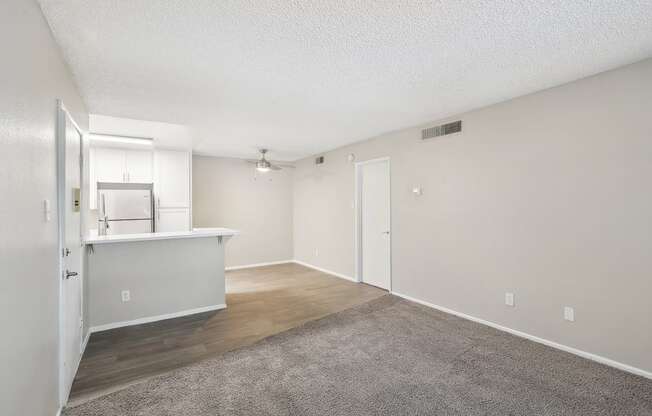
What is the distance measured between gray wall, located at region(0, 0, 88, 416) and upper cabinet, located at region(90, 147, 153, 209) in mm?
3655

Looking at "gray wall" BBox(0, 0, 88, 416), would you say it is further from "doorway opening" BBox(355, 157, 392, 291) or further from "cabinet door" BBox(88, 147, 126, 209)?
"doorway opening" BBox(355, 157, 392, 291)

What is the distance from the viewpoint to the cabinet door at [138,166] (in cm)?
533

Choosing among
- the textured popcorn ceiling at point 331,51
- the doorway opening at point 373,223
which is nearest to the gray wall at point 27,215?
the textured popcorn ceiling at point 331,51

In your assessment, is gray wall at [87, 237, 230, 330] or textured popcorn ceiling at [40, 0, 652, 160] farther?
gray wall at [87, 237, 230, 330]

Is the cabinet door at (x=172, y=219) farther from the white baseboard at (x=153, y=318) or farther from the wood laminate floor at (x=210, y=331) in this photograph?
the white baseboard at (x=153, y=318)

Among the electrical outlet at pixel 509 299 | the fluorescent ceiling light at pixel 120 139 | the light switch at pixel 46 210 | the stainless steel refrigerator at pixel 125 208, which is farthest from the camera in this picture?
the stainless steel refrigerator at pixel 125 208

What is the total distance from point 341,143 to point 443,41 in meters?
3.52

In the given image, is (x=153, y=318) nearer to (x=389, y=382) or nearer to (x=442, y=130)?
(x=389, y=382)

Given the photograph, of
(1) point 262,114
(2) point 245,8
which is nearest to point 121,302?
(1) point 262,114

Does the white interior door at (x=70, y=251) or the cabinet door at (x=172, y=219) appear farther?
the cabinet door at (x=172, y=219)

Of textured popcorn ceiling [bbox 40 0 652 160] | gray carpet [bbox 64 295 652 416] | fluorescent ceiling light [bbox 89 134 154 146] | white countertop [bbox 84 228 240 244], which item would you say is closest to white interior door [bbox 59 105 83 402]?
gray carpet [bbox 64 295 652 416]

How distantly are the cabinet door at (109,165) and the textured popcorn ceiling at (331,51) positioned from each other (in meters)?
1.87

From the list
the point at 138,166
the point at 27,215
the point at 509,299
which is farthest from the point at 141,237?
the point at 509,299

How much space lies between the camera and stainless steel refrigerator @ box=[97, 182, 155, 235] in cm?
491
